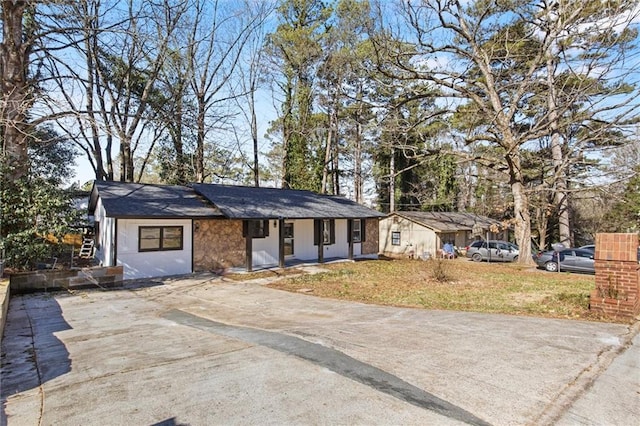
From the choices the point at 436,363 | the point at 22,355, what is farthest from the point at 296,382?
the point at 22,355

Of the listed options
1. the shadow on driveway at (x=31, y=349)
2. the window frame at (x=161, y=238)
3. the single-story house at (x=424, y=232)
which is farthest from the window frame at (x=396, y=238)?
the shadow on driveway at (x=31, y=349)

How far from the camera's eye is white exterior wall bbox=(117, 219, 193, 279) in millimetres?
12188

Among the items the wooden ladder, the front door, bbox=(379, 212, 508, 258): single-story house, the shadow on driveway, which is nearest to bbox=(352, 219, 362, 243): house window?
bbox=(379, 212, 508, 258): single-story house

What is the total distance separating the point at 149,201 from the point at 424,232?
58.3 feet

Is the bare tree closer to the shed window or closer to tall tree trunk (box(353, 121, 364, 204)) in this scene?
the shed window

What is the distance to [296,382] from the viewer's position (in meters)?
3.92

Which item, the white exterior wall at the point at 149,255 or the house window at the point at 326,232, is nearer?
the white exterior wall at the point at 149,255

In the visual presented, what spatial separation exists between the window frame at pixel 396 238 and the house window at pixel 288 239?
11452 millimetres

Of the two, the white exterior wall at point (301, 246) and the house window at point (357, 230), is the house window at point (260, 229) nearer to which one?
the white exterior wall at point (301, 246)

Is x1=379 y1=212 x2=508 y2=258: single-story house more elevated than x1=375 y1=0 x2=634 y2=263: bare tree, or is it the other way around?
x1=375 y1=0 x2=634 y2=263: bare tree

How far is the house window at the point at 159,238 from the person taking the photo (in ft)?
41.4

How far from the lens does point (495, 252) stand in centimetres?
2303

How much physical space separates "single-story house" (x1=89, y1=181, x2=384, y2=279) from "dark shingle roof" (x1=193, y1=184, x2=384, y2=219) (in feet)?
0.13

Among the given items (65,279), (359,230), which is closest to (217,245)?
(65,279)
